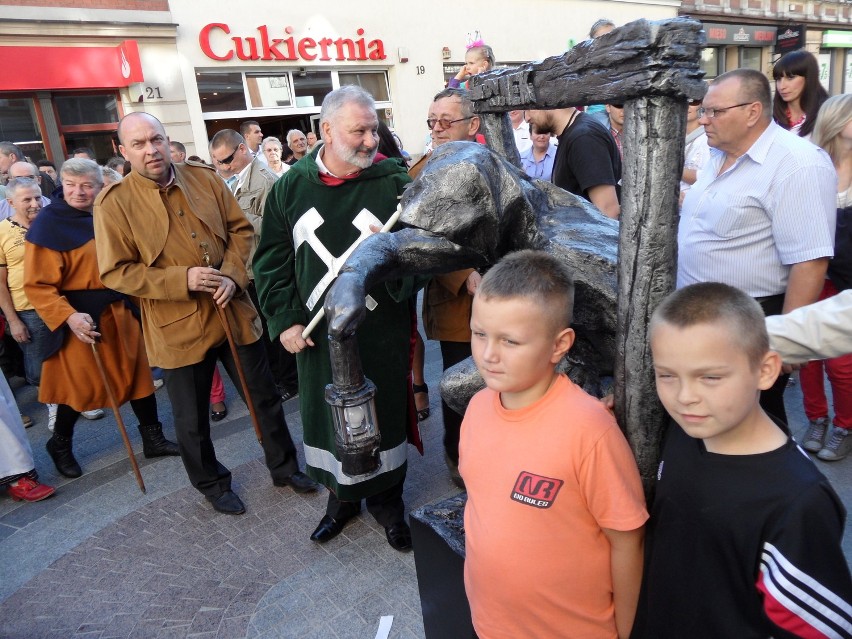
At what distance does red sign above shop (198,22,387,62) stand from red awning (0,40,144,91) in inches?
53.7

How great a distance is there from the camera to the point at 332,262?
2.43m

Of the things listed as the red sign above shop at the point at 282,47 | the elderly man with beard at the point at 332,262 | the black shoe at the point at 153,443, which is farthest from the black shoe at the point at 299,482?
the red sign above shop at the point at 282,47

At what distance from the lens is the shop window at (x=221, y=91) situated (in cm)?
1067

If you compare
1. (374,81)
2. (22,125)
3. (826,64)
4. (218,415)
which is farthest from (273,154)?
(826,64)

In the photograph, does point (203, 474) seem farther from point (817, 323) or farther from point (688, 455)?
point (817, 323)

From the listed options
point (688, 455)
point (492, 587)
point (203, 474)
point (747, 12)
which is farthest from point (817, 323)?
point (747, 12)

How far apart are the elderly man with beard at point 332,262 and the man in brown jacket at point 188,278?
2.04 ft

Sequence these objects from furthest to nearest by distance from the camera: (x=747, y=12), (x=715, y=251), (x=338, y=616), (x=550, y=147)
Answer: (x=747, y=12) < (x=550, y=147) < (x=338, y=616) < (x=715, y=251)

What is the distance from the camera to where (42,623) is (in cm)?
253

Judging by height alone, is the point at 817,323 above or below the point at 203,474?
above

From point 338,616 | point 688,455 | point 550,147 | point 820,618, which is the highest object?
point 550,147

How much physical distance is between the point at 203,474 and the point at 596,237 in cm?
251

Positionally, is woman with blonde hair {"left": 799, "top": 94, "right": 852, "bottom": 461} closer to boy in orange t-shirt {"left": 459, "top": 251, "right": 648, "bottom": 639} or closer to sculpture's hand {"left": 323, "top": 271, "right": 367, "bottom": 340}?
boy in orange t-shirt {"left": 459, "top": 251, "right": 648, "bottom": 639}

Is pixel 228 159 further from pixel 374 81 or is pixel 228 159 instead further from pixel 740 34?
pixel 740 34
